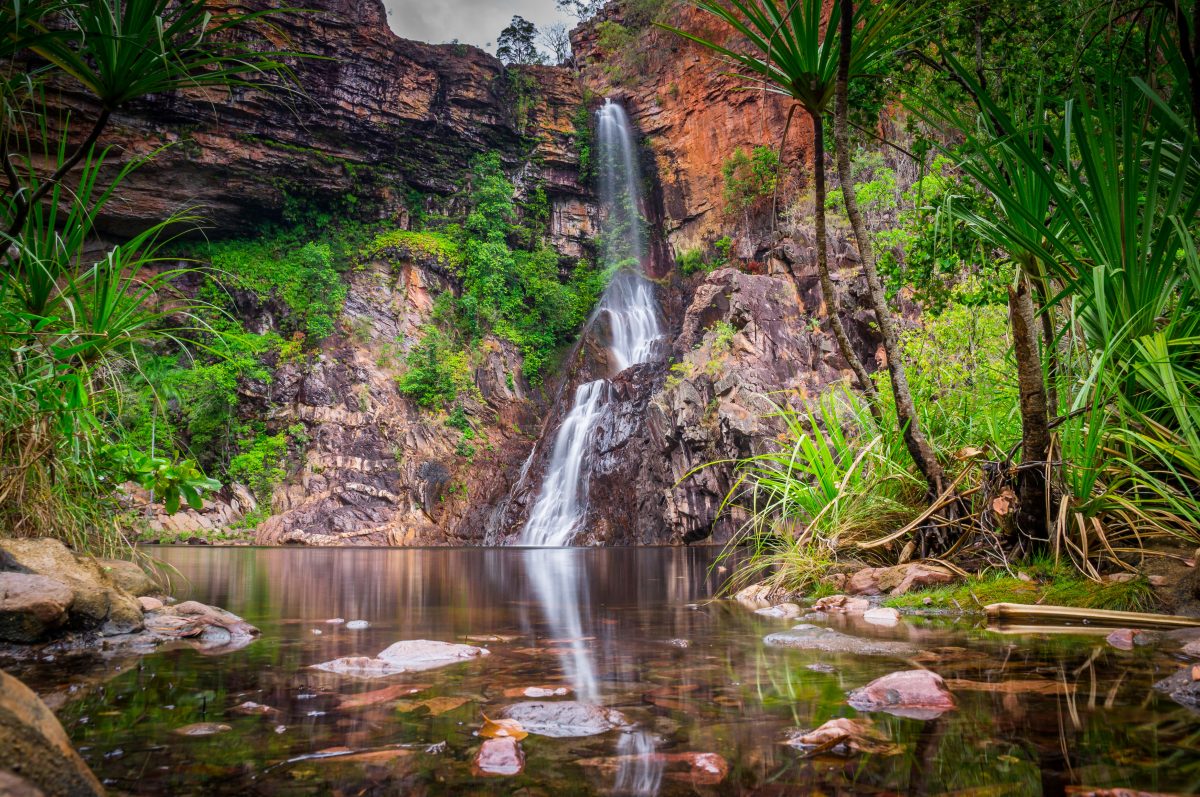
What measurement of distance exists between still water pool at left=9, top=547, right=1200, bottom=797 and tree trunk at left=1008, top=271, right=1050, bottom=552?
0.88 metres

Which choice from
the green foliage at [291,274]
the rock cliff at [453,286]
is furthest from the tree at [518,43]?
the green foliage at [291,274]

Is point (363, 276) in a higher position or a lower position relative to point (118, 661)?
higher

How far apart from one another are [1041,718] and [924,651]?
0.90m

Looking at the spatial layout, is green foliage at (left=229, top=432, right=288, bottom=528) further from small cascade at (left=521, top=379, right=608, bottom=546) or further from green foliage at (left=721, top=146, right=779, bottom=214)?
green foliage at (left=721, top=146, right=779, bottom=214)

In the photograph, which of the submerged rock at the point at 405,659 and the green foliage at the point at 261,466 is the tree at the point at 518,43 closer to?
the green foliage at the point at 261,466

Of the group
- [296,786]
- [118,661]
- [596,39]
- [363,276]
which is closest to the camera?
[296,786]

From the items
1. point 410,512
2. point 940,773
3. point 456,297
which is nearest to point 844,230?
point 456,297

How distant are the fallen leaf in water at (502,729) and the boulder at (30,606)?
1.95 metres

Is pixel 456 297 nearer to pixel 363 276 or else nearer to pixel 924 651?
pixel 363 276

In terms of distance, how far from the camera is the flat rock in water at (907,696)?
61.4 inches

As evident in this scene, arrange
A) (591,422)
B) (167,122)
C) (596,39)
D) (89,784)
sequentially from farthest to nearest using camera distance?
(596,39) < (167,122) < (591,422) < (89,784)

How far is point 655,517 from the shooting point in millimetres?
A: 16188

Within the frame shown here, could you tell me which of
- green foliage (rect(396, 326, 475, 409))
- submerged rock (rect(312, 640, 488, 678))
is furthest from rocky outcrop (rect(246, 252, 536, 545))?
submerged rock (rect(312, 640, 488, 678))

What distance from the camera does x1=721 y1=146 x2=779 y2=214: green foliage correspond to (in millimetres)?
21438
